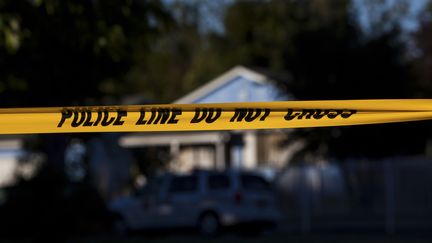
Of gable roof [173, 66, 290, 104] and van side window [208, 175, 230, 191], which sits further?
van side window [208, 175, 230, 191]

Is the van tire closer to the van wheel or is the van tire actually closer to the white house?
the van wheel

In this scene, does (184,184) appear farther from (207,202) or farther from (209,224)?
(209,224)

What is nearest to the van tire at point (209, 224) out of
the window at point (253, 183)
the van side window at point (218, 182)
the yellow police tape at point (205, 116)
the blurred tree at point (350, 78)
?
the van side window at point (218, 182)

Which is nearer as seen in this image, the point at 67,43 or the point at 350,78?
the point at 67,43

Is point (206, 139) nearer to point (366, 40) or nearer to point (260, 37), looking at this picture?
point (260, 37)

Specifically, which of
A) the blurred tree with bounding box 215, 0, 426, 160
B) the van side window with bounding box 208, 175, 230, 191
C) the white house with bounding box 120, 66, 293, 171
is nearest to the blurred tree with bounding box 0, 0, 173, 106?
the white house with bounding box 120, 66, 293, 171

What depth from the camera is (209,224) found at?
22578 mm

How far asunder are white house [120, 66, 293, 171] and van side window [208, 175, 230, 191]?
207 cm

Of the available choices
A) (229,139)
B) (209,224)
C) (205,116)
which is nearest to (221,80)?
(209,224)

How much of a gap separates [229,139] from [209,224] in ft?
17.3

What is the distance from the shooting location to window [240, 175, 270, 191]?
22.7 metres

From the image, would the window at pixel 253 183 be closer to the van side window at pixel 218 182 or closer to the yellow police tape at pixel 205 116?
the van side window at pixel 218 182

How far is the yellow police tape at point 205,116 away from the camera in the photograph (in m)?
7.12

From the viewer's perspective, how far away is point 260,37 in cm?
3538
